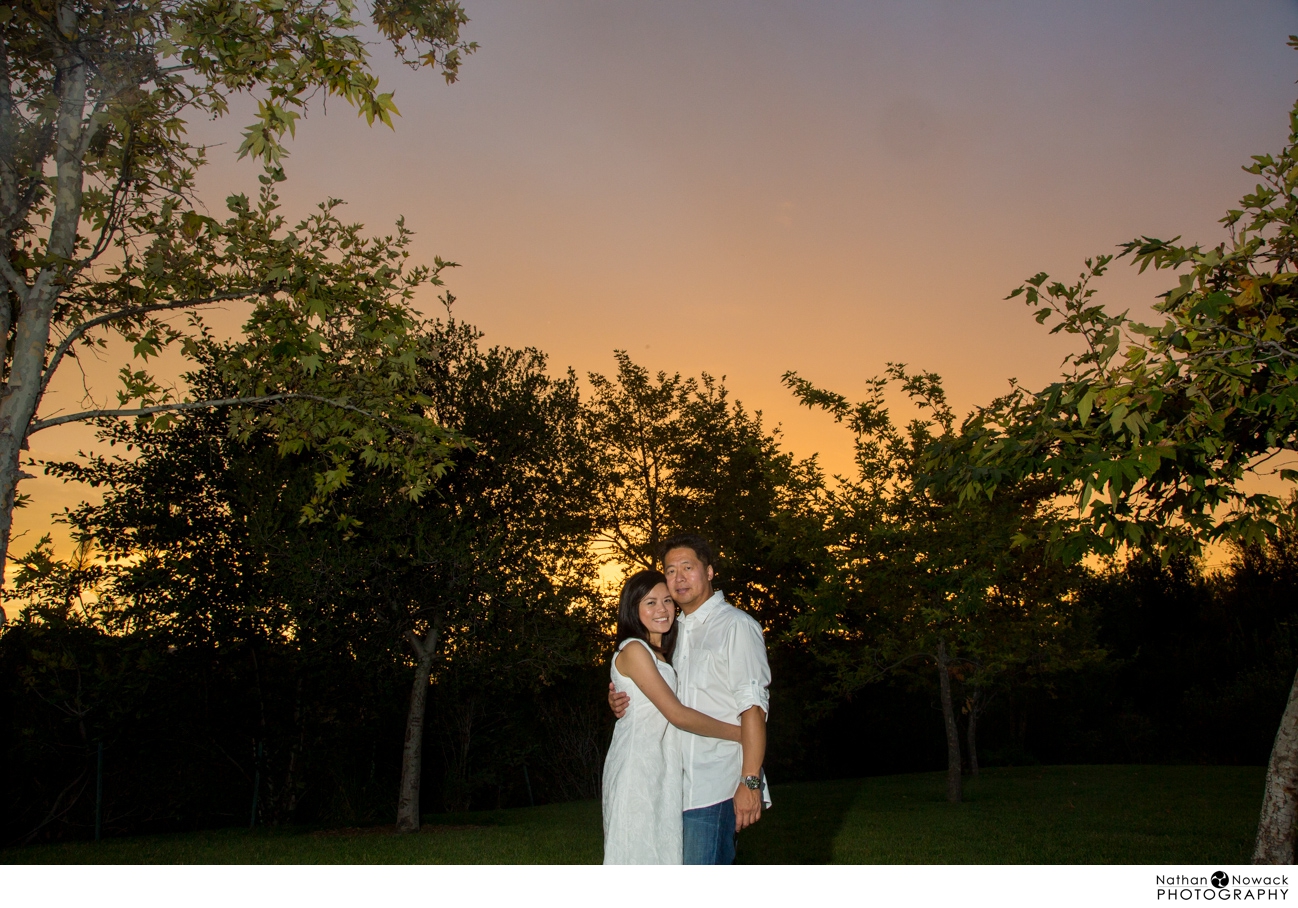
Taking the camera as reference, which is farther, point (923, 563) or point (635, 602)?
point (923, 563)

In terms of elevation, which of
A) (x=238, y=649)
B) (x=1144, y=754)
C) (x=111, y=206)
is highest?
(x=111, y=206)

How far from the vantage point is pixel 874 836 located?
1182 cm

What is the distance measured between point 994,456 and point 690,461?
21650 millimetres

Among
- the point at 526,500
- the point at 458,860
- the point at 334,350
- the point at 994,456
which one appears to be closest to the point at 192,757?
the point at 526,500

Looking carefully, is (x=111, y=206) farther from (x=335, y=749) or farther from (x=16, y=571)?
(x=335, y=749)

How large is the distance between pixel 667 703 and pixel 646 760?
0.31 meters

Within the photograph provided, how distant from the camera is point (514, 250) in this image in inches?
416

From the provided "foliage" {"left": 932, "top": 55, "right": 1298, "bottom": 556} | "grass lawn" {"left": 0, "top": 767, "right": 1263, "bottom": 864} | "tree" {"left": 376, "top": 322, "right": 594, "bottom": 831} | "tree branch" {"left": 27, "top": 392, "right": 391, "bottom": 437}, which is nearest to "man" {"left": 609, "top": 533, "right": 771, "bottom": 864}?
"foliage" {"left": 932, "top": 55, "right": 1298, "bottom": 556}

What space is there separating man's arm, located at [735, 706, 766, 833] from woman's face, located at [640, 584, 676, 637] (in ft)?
1.82

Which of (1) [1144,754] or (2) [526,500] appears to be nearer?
(2) [526,500]

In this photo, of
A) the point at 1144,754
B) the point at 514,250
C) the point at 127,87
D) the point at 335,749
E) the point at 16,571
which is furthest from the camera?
the point at 1144,754

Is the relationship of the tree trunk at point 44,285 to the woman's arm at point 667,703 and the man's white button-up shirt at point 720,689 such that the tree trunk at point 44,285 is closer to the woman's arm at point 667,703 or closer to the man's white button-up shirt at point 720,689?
the woman's arm at point 667,703

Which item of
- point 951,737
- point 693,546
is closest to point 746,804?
point 693,546

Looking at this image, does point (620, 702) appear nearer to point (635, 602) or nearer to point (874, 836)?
point (635, 602)
